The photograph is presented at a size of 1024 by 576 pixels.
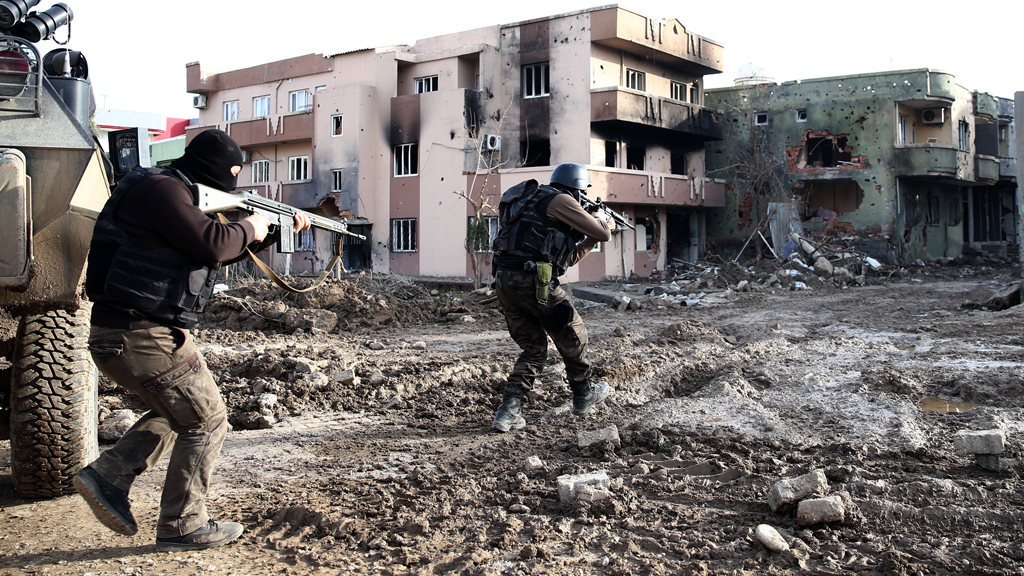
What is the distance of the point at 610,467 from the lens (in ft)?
14.6

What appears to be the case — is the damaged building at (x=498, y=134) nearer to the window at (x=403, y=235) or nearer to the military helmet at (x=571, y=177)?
the window at (x=403, y=235)

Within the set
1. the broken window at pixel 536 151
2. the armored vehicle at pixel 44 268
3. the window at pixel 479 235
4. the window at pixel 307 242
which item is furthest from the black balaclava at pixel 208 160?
the window at pixel 307 242

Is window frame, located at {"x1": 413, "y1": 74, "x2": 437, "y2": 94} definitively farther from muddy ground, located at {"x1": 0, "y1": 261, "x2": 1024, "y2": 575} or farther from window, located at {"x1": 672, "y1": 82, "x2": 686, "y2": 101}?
muddy ground, located at {"x1": 0, "y1": 261, "x2": 1024, "y2": 575}

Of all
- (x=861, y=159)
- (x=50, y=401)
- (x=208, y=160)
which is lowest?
(x=50, y=401)

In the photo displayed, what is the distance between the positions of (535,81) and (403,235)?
710 centimetres

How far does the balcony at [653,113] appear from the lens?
23.6m

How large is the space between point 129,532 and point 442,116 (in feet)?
77.9

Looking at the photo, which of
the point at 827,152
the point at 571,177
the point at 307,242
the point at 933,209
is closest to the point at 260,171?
the point at 307,242

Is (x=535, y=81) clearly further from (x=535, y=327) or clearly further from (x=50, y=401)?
(x=50, y=401)

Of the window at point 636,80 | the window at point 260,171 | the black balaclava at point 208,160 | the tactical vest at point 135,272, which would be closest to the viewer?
the tactical vest at point 135,272

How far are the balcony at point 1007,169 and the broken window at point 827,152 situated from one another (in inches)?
331

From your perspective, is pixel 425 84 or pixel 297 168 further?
pixel 297 168

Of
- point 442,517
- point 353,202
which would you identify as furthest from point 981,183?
point 442,517

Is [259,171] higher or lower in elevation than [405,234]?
higher
